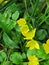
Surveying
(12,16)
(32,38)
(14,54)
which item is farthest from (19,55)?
(12,16)

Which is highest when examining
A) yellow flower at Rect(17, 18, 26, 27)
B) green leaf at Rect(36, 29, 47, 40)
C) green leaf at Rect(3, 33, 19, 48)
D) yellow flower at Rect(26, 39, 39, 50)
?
yellow flower at Rect(17, 18, 26, 27)

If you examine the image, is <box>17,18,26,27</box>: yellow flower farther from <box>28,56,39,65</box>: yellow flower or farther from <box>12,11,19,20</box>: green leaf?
<box>28,56,39,65</box>: yellow flower

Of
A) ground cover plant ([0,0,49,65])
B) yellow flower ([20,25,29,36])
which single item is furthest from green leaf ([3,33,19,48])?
yellow flower ([20,25,29,36])

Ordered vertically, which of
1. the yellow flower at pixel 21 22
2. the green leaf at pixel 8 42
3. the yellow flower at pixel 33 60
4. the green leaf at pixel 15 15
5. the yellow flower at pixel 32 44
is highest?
the green leaf at pixel 15 15

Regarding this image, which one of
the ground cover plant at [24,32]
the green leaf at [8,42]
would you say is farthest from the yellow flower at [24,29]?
the green leaf at [8,42]

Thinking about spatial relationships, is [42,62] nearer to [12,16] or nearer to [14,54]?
[14,54]

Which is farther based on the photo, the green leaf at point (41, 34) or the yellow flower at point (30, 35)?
the green leaf at point (41, 34)

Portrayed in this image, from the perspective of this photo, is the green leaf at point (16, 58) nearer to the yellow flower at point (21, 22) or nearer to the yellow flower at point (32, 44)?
the yellow flower at point (32, 44)

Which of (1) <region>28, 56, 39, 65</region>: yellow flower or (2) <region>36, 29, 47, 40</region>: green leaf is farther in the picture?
(2) <region>36, 29, 47, 40</region>: green leaf
